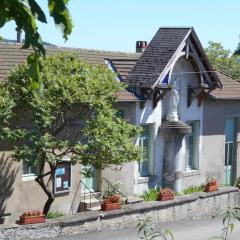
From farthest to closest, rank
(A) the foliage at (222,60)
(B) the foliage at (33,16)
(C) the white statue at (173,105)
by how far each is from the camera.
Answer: (A) the foliage at (222,60) < (C) the white statue at (173,105) < (B) the foliage at (33,16)

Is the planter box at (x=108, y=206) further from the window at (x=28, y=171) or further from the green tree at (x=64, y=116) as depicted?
the window at (x=28, y=171)

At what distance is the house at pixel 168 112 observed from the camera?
20297mm

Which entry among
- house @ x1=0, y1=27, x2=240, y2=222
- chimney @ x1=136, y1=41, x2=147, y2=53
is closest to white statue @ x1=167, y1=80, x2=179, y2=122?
house @ x1=0, y1=27, x2=240, y2=222

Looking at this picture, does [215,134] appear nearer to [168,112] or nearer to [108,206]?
[168,112]

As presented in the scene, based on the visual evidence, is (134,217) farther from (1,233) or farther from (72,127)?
(1,233)

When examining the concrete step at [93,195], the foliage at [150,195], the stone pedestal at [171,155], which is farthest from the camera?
the stone pedestal at [171,155]

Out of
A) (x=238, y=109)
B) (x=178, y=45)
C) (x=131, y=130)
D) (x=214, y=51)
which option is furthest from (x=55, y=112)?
(x=214, y=51)

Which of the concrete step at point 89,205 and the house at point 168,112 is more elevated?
the house at point 168,112

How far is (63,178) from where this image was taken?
1838 centimetres

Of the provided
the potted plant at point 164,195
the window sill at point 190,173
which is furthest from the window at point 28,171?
the window sill at point 190,173

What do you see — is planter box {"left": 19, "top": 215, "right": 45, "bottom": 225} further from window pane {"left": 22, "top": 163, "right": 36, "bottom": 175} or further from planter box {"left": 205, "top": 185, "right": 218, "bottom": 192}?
planter box {"left": 205, "top": 185, "right": 218, "bottom": 192}

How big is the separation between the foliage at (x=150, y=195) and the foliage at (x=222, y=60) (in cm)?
2008

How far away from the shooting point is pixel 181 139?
22703 mm

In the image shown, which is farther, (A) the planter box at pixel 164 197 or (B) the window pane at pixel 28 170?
(A) the planter box at pixel 164 197
